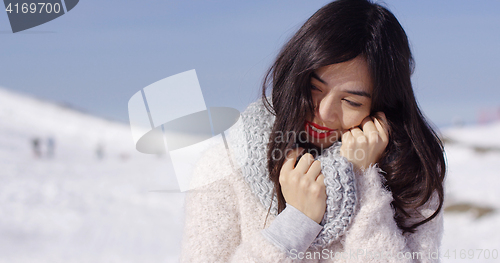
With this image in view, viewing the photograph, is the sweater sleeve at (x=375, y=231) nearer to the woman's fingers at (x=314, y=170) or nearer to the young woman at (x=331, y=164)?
the young woman at (x=331, y=164)

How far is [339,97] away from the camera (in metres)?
1.29

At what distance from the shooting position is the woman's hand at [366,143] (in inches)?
51.9

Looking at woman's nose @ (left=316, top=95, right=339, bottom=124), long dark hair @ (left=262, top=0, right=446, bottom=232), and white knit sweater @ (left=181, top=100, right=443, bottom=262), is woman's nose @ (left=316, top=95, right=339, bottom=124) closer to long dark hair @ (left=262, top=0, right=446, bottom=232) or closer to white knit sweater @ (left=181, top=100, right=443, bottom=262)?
long dark hair @ (left=262, top=0, right=446, bottom=232)

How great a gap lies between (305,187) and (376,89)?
0.47m

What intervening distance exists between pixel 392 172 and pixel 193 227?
32.3 inches

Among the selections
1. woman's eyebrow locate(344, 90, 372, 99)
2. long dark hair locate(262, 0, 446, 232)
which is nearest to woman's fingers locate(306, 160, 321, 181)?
long dark hair locate(262, 0, 446, 232)

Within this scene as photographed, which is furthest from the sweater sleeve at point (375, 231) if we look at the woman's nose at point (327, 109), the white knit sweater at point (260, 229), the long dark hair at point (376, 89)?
the woman's nose at point (327, 109)

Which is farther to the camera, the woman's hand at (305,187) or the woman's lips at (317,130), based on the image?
the woman's lips at (317,130)

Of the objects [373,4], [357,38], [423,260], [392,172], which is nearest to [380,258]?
[423,260]

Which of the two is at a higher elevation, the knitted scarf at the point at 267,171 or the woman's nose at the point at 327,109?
the woman's nose at the point at 327,109

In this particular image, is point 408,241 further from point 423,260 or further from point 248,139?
point 248,139

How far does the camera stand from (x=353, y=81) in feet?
4.14

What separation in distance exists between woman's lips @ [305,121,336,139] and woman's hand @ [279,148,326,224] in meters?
0.14

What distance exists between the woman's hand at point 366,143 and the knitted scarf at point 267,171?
5 cm
